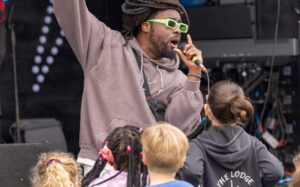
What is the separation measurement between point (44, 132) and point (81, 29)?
2462 millimetres

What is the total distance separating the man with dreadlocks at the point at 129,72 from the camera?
3326 millimetres

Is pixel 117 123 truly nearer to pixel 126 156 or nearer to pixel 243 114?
pixel 126 156

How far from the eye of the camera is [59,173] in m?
3.04

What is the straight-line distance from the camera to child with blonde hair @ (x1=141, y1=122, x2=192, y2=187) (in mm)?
2596

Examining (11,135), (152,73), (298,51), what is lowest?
(11,135)

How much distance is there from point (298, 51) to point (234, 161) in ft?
8.68

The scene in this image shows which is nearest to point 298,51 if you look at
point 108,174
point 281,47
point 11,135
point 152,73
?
point 281,47

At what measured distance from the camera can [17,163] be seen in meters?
3.65

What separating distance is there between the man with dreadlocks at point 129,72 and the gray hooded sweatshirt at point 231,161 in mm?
186

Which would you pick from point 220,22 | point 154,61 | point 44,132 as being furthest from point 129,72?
point 220,22

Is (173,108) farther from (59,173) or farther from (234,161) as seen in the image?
(59,173)

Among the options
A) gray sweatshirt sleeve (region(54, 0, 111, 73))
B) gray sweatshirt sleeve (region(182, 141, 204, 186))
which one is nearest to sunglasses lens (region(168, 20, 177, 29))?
gray sweatshirt sleeve (region(54, 0, 111, 73))

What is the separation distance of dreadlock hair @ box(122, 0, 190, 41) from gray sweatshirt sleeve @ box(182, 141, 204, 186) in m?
0.88

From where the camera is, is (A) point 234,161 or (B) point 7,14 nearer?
(A) point 234,161
